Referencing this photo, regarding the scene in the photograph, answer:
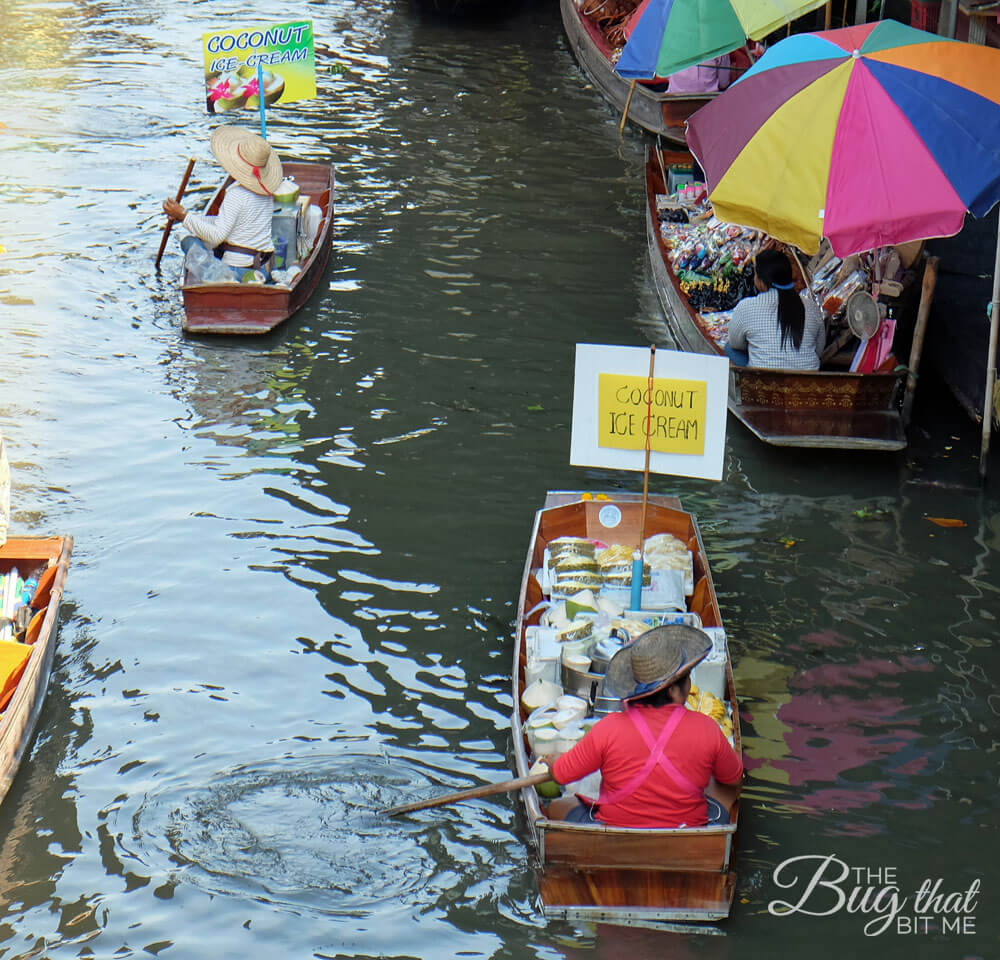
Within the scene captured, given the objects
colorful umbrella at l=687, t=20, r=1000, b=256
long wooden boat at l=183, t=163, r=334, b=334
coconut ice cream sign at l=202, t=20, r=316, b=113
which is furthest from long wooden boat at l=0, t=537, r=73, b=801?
coconut ice cream sign at l=202, t=20, r=316, b=113

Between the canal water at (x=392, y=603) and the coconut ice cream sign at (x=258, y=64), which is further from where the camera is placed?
the coconut ice cream sign at (x=258, y=64)

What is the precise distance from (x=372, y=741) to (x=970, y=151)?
5.10 metres

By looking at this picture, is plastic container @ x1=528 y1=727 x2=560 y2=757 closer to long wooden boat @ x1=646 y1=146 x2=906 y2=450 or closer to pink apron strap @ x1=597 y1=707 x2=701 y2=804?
pink apron strap @ x1=597 y1=707 x2=701 y2=804

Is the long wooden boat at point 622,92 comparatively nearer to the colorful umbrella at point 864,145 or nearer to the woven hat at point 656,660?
the colorful umbrella at point 864,145

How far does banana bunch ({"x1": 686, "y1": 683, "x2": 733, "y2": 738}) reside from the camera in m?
6.04

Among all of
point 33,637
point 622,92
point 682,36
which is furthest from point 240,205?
point 622,92

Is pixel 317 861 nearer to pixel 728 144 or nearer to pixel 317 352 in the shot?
pixel 728 144

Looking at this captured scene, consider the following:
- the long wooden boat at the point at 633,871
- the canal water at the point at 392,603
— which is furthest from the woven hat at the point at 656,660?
the canal water at the point at 392,603

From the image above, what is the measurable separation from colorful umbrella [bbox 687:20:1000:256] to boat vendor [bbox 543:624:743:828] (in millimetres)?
3721

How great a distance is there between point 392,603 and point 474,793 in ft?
7.59

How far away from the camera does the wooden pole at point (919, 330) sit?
9.65m

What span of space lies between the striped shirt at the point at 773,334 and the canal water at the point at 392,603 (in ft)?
2.35

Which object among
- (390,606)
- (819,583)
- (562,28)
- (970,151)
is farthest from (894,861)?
(562,28)

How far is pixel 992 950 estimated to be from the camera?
5.36 metres
